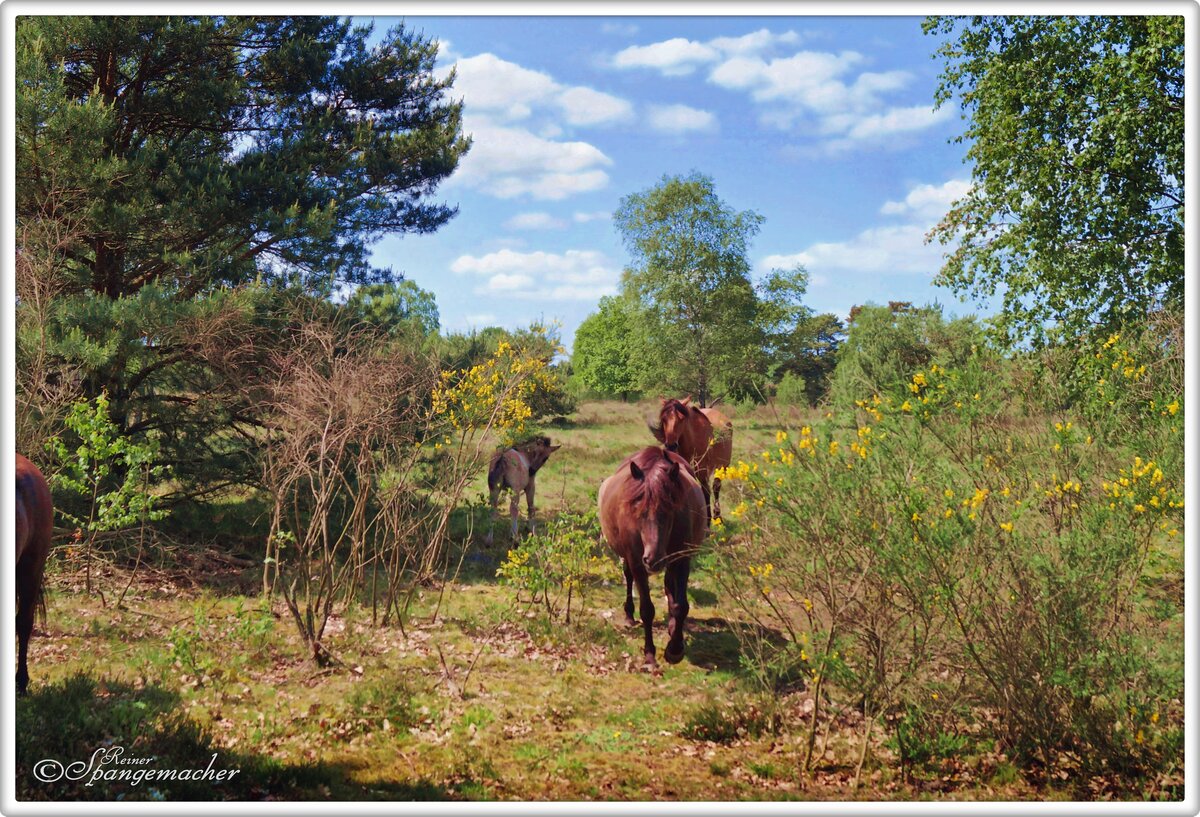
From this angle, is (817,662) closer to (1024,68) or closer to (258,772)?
(258,772)

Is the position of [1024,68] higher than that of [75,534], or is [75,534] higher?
[1024,68]

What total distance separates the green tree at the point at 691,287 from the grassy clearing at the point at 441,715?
23743 mm

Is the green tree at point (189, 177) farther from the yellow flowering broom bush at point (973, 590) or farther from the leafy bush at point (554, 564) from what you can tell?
the yellow flowering broom bush at point (973, 590)

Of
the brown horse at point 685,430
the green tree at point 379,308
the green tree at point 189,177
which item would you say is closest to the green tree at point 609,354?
the green tree at point 379,308

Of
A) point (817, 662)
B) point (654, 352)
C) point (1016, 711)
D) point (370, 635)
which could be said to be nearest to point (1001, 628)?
point (1016, 711)

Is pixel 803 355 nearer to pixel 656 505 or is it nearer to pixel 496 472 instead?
pixel 496 472

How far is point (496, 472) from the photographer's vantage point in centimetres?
1338

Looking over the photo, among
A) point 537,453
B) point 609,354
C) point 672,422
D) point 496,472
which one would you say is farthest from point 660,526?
point 609,354

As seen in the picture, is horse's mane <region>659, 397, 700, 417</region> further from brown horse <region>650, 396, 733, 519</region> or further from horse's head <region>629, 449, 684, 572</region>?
horse's head <region>629, 449, 684, 572</region>

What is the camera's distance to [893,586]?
208 inches

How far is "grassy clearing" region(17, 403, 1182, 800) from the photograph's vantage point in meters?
4.86

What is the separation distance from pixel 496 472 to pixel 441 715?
294 inches

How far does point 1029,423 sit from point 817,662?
3.57m

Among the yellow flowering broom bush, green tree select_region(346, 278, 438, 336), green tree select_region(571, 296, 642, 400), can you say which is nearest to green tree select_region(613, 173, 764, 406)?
green tree select_region(571, 296, 642, 400)
